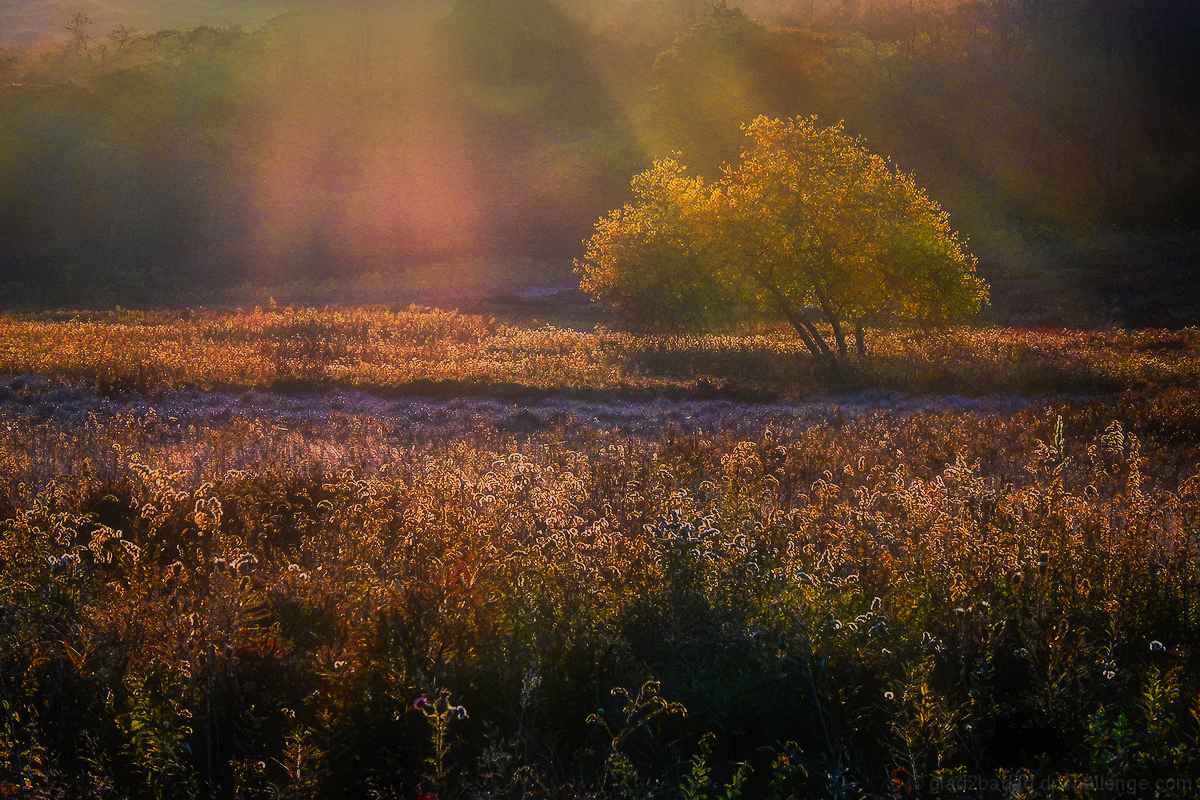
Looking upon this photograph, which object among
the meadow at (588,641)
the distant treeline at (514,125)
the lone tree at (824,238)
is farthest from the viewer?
the distant treeline at (514,125)

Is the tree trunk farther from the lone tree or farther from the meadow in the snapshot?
the meadow

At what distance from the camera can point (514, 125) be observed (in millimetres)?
91688

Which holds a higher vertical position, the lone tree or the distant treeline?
the distant treeline

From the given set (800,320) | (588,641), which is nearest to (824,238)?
(800,320)

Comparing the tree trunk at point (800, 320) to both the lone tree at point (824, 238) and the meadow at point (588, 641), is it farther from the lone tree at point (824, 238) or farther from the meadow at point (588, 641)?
the meadow at point (588, 641)

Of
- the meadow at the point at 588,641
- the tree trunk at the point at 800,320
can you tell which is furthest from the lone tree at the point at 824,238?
the meadow at the point at 588,641

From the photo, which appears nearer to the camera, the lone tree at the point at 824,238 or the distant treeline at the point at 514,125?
the lone tree at the point at 824,238

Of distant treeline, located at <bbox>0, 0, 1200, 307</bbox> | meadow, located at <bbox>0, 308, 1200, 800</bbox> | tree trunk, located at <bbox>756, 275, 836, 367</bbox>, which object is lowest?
meadow, located at <bbox>0, 308, 1200, 800</bbox>

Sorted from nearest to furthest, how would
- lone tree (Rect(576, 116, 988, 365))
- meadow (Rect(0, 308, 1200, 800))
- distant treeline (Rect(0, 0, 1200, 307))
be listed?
meadow (Rect(0, 308, 1200, 800)) < lone tree (Rect(576, 116, 988, 365)) < distant treeline (Rect(0, 0, 1200, 307))

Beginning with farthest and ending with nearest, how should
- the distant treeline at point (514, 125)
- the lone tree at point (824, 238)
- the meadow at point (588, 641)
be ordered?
the distant treeline at point (514, 125) → the lone tree at point (824, 238) → the meadow at point (588, 641)

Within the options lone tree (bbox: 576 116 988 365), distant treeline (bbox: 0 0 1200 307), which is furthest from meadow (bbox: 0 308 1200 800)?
distant treeline (bbox: 0 0 1200 307)

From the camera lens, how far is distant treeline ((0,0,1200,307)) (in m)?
71.8

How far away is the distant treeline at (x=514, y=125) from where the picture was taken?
71750mm

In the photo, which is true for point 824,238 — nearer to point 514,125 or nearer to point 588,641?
point 588,641
